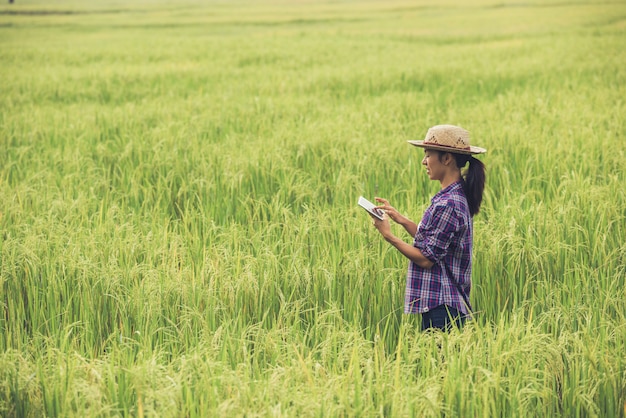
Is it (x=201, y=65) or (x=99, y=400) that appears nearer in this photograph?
(x=99, y=400)

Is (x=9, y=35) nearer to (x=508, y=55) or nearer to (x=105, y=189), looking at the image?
(x=508, y=55)

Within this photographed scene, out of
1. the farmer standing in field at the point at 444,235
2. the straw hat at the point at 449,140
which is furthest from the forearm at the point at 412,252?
the straw hat at the point at 449,140

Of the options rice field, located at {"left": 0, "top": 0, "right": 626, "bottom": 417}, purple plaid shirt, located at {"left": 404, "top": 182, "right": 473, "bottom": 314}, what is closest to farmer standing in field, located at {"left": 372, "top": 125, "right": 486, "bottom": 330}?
purple plaid shirt, located at {"left": 404, "top": 182, "right": 473, "bottom": 314}

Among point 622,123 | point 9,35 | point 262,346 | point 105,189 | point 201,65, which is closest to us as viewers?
point 262,346

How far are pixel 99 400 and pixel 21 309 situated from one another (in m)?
1.29

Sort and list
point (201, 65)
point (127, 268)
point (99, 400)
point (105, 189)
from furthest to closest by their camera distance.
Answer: point (201, 65) < point (105, 189) < point (127, 268) < point (99, 400)

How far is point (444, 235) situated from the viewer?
263 cm

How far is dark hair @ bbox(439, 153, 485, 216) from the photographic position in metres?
2.69

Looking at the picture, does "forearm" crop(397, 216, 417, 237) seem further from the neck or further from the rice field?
the rice field

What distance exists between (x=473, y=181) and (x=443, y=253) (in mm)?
342

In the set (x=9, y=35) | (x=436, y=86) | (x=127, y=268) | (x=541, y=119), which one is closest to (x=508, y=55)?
(x=436, y=86)

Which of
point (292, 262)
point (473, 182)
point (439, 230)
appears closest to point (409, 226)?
point (439, 230)

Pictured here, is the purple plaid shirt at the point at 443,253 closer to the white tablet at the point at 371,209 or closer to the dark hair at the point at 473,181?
the dark hair at the point at 473,181

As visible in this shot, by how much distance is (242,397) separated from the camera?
2117mm
